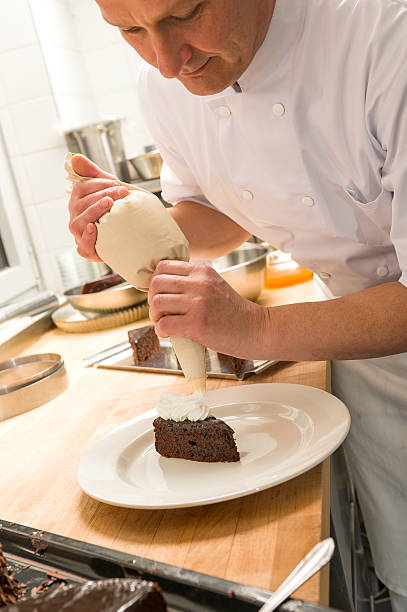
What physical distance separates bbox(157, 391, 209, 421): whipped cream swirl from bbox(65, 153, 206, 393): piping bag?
45mm

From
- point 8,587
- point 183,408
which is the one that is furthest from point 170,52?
point 8,587

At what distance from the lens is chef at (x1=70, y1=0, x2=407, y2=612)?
101 cm

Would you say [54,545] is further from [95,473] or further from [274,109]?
[274,109]

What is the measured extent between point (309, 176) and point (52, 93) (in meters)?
2.37

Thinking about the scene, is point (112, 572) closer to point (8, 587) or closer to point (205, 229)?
point (8, 587)

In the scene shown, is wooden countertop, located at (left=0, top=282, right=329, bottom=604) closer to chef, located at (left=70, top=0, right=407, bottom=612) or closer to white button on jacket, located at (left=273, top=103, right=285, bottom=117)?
chef, located at (left=70, top=0, right=407, bottom=612)

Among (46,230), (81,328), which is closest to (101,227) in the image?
(81,328)

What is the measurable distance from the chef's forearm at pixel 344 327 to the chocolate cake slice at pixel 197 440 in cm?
19

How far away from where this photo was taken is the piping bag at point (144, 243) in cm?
112

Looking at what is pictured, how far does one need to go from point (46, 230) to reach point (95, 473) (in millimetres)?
2574

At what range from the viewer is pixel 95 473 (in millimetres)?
1014

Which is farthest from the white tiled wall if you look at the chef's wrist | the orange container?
the chef's wrist

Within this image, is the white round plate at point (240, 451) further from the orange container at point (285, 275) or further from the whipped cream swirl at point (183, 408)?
the orange container at point (285, 275)

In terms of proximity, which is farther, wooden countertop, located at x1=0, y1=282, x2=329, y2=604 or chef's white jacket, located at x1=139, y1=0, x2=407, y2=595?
chef's white jacket, located at x1=139, y1=0, x2=407, y2=595
